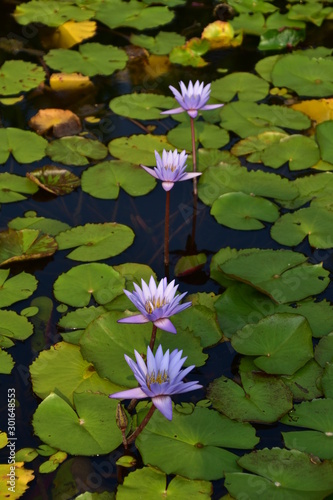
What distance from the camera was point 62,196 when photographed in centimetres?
384

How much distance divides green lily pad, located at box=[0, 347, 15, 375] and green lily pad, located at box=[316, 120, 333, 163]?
232cm

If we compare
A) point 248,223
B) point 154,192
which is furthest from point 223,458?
point 154,192

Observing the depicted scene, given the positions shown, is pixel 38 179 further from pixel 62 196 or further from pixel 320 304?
pixel 320 304

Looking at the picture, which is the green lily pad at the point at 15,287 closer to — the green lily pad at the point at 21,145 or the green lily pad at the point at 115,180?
the green lily pad at the point at 115,180

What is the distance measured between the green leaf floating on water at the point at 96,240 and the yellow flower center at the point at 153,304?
971 mm

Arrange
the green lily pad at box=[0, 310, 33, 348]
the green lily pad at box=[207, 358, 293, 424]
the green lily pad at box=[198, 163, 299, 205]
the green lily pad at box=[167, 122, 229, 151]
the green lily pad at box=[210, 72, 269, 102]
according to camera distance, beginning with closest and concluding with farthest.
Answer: the green lily pad at box=[207, 358, 293, 424] < the green lily pad at box=[0, 310, 33, 348] < the green lily pad at box=[198, 163, 299, 205] < the green lily pad at box=[167, 122, 229, 151] < the green lily pad at box=[210, 72, 269, 102]

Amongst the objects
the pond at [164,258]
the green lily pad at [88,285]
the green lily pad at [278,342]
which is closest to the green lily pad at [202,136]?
the pond at [164,258]

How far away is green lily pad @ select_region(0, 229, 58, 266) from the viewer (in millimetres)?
3327

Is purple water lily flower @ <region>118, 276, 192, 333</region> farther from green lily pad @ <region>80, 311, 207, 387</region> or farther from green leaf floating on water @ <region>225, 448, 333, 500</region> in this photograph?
green leaf floating on water @ <region>225, 448, 333, 500</region>

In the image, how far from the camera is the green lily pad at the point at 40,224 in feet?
11.6

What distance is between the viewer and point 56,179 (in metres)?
3.87

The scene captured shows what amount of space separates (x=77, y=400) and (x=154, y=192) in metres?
1.60

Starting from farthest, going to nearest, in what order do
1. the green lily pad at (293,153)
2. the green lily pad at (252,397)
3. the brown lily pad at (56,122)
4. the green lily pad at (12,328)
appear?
the brown lily pad at (56,122) < the green lily pad at (293,153) < the green lily pad at (12,328) < the green lily pad at (252,397)

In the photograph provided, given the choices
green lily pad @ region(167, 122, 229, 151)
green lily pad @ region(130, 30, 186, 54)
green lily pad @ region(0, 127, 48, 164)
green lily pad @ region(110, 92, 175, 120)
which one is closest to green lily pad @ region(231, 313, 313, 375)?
green lily pad @ region(167, 122, 229, 151)
